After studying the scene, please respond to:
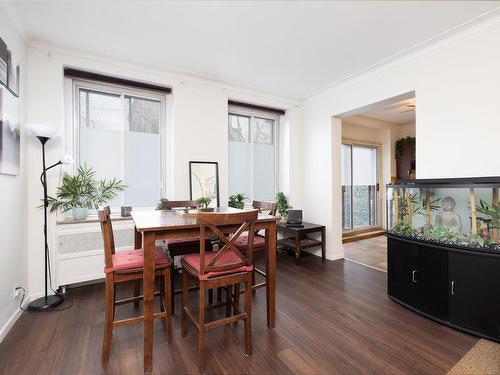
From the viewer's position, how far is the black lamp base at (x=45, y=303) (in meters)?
2.35

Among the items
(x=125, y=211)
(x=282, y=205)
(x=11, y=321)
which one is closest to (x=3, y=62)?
(x=125, y=211)

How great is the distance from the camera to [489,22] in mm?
2262

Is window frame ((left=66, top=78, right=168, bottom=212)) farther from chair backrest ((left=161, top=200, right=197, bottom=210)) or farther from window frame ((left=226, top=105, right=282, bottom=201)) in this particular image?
window frame ((left=226, top=105, right=282, bottom=201))

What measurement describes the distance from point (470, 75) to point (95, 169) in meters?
4.30

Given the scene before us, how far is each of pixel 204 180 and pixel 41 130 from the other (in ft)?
6.21

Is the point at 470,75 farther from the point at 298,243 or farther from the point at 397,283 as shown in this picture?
the point at 298,243

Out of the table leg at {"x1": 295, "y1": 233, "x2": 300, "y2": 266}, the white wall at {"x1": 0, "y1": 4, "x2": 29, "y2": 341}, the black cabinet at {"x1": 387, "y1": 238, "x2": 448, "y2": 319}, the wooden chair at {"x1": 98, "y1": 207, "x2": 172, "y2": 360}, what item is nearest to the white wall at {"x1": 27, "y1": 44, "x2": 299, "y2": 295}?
the white wall at {"x1": 0, "y1": 4, "x2": 29, "y2": 341}

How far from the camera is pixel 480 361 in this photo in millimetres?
1668

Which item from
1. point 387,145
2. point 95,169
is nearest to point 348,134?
point 387,145

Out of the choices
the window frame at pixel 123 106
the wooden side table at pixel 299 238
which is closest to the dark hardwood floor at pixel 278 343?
the wooden side table at pixel 299 238

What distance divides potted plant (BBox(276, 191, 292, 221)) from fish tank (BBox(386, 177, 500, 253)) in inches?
72.4

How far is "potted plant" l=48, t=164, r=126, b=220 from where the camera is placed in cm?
273

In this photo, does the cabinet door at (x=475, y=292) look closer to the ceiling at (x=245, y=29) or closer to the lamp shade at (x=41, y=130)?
the ceiling at (x=245, y=29)

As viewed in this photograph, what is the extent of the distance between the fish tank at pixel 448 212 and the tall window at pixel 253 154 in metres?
2.22
